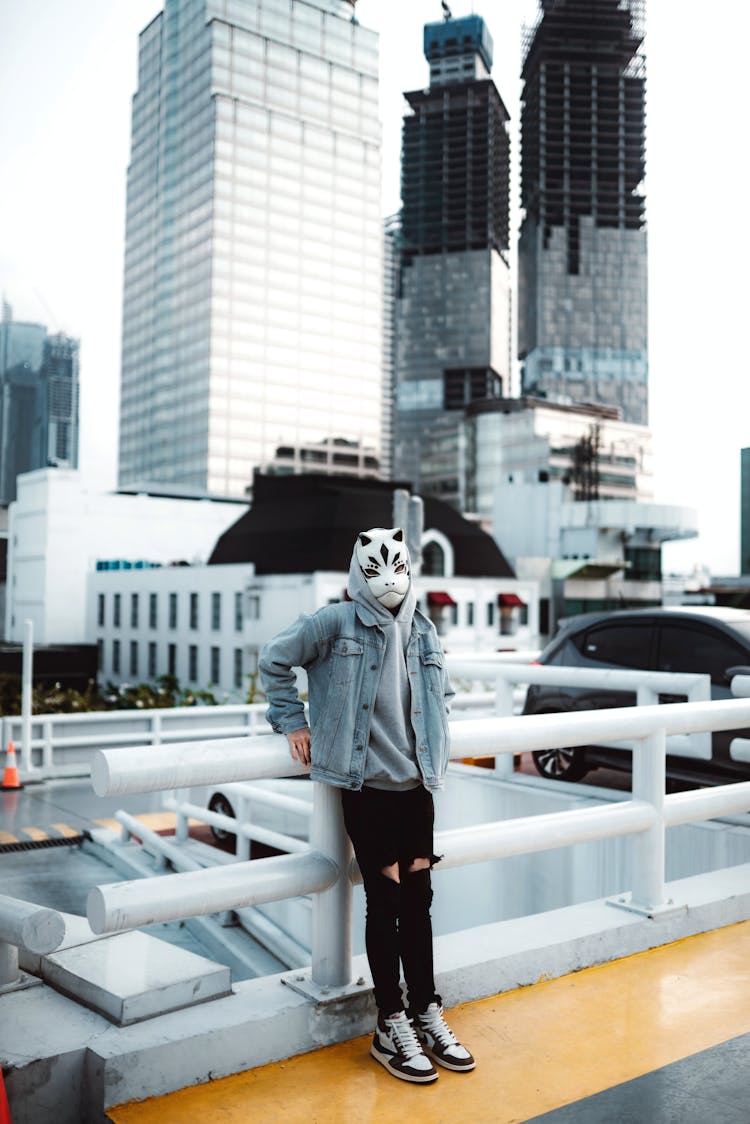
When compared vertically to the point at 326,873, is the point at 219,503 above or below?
above

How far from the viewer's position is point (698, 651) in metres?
8.90

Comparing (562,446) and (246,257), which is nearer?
(562,446)

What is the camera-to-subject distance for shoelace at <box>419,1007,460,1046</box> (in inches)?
130

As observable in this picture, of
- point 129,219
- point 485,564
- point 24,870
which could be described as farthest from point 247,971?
Answer: point 129,219

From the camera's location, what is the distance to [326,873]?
3.46 m

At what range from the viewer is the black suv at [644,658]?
26.9 ft

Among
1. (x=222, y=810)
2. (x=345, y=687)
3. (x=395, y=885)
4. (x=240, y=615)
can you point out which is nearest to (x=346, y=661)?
(x=345, y=687)

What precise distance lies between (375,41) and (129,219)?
6322 cm

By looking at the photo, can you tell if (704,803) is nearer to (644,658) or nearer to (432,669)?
(432,669)

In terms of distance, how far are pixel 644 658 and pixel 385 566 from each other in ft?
20.8

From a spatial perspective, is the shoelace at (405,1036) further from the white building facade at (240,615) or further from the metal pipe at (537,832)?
the white building facade at (240,615)

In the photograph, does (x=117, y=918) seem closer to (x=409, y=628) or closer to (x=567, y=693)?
(x=409, y=628)

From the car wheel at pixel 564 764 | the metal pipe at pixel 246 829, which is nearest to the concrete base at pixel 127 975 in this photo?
the metal pipe at pixel 246 829

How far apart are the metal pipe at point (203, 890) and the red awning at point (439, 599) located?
57.7m
